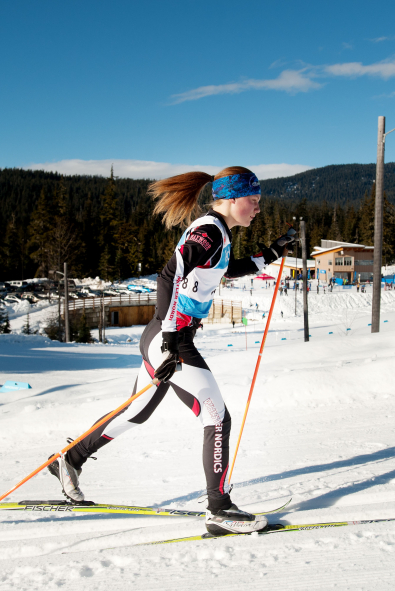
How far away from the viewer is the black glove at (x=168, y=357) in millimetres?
2266

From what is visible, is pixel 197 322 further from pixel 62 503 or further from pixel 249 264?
pixel 62 503

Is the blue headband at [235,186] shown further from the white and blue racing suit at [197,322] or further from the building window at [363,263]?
the building window at [363,263]

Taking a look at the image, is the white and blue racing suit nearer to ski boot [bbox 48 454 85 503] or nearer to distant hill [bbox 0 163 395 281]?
ski boot [bbox 48 454 85 503]

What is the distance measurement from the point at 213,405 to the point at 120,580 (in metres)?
0.93

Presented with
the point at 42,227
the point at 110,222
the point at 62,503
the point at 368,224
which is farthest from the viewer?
the point at 110,222

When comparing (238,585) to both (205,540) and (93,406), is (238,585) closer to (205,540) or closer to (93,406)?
(205,540)

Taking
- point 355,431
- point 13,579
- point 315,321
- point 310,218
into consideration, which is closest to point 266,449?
point 355,431

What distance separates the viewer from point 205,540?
2.16 metres

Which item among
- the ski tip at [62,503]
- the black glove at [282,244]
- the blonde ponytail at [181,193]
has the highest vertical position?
the blonde ponytail at [181,193]

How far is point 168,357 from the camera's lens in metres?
2.27

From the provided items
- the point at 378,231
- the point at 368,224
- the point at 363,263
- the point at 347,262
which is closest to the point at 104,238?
the point at 347,262

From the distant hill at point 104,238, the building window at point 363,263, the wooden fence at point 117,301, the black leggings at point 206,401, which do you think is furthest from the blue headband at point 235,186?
the building window at point 363,263

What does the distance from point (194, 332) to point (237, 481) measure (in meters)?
1.34

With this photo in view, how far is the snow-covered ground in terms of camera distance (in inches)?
73.0
